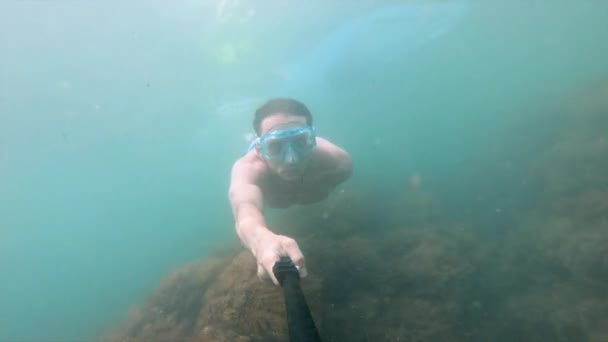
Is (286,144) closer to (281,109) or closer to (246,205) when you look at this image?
(281,109)

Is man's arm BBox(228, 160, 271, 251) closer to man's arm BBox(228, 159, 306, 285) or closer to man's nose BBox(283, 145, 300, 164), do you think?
man's arm BBox(228, 159, 306, 285)

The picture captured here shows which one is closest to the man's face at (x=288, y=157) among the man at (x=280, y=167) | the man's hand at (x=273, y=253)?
the man at (x=280, y=167)

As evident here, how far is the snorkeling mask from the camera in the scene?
5051 mm

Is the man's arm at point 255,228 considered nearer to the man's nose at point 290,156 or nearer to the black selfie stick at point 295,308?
the black selfie stick at point 295,308

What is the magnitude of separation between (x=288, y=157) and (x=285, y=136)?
0.37 m

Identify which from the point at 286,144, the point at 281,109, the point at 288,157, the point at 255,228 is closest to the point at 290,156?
the point at 288,157

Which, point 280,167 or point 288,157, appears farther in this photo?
point 280,167

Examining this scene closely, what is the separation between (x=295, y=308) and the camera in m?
1.57

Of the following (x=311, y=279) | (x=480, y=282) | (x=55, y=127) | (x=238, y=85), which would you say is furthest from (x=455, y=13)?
(x=55, y=127)

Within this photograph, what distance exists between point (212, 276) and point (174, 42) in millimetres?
12807

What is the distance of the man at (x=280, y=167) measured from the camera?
3.82m

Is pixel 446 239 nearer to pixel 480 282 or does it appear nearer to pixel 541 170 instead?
pixel 480 282

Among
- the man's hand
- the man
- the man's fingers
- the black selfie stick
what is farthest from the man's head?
the black selfie stick

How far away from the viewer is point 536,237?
24.6 ft
